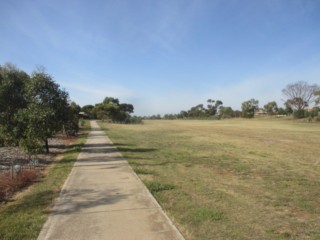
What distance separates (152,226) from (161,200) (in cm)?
187

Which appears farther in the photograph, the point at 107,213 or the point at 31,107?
the point at 31,107

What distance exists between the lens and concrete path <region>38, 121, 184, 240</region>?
540cm

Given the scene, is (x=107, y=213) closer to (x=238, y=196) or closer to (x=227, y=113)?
(x=238, y=196)

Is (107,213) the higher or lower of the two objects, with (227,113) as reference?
lower

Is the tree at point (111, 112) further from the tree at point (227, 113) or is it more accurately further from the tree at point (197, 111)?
the tree at point (197, 111)

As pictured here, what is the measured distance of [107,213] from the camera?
651cm

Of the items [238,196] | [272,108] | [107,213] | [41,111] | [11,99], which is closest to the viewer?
[107,213]

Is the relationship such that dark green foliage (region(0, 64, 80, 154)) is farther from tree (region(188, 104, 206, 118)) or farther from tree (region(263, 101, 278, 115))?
tree (region(188, 104, 206, 118))

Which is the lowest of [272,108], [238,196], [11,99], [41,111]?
[238,196]

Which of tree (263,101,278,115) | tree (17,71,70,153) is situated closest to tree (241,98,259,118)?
tree (263,101,278,115)

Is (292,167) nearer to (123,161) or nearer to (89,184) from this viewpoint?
(123,161)

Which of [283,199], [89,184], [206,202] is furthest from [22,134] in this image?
[283,199]

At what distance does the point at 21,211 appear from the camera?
22.6 feet

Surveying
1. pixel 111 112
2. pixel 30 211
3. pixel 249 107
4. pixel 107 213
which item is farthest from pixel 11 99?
pixel 249 107
